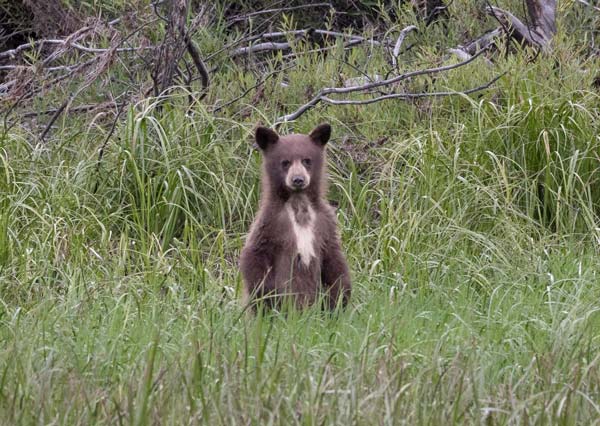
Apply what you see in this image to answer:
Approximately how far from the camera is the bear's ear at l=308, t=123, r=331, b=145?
243 inches

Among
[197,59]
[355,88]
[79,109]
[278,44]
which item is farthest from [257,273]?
[278,44]

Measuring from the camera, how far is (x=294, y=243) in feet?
19.1

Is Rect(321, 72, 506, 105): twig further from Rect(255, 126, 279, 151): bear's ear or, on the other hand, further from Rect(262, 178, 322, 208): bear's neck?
Rect(262, 178, 322, 208): bear's neck

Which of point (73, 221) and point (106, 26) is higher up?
point (106, 26)

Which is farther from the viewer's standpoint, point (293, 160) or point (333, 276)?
point (293, 160)

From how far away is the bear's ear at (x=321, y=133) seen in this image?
618 cm

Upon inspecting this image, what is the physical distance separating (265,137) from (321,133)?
0.29 meters

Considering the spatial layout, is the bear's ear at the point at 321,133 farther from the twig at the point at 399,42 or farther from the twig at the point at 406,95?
the twig at the point at 399,42

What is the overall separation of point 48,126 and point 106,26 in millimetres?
1175

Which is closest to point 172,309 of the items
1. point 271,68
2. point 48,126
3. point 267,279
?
point 267,279

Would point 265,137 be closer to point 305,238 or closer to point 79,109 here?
point 305,238

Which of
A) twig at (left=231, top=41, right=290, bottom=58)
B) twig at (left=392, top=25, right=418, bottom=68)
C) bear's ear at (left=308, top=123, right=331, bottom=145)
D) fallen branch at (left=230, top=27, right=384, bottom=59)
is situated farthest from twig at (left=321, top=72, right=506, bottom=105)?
bear's ear at (left=308, top=123, right=331, bottom=145)

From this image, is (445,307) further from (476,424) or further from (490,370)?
(476,424)

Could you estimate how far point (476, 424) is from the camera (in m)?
3.95
